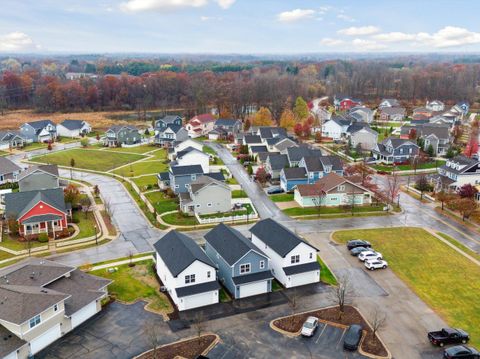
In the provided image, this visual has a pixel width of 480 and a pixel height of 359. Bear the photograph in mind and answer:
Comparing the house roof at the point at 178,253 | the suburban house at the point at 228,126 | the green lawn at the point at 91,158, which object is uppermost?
the suburban house at the point at 228,126

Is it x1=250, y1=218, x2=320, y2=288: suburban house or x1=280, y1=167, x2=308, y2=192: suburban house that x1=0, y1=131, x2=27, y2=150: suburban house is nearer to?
x1=280, y1=167, x2=308, y2=192: suburban house

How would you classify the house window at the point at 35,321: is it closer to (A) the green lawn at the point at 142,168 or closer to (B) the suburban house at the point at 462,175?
(A) the green lawn at the point at 142,168

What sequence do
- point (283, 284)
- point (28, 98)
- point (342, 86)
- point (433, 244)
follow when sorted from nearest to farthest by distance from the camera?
point (283, 284), point (433, 244), point (28, 98), point (342, 86)

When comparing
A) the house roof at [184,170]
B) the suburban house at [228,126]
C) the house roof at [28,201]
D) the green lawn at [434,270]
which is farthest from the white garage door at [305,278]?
the suburban house at [228,126]

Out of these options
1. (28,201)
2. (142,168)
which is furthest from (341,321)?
(142,168)

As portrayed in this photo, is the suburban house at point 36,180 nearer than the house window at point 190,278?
No

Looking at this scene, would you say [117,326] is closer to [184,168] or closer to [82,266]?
[82,266]

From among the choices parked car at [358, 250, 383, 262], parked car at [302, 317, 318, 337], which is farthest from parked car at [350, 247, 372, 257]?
parked car at [302, 317, 318, 337]

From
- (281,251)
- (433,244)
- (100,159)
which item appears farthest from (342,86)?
(281,251)
